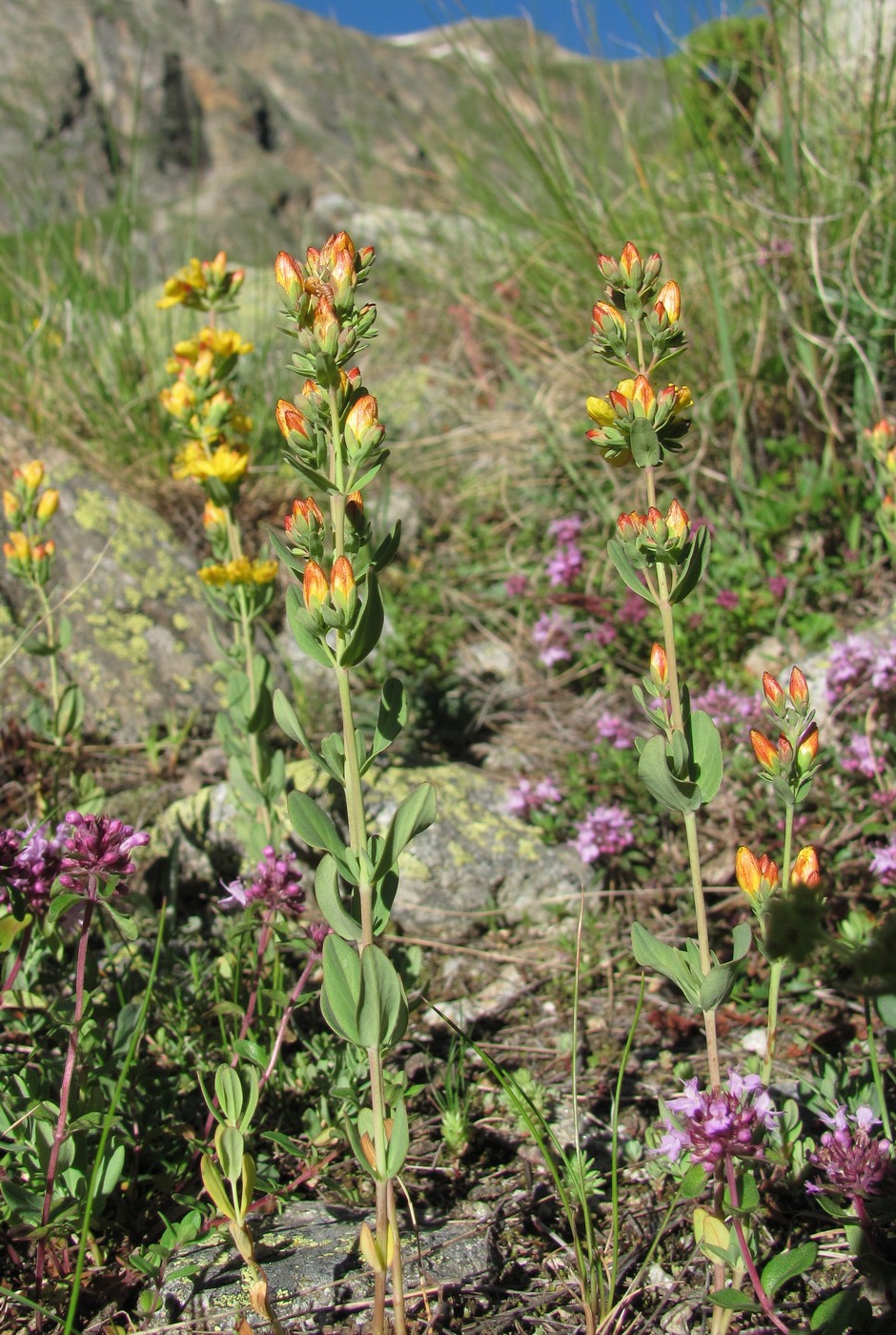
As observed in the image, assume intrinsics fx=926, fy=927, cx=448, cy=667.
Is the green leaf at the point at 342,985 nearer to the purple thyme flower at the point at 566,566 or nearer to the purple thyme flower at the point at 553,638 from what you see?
the purple thyme flower at the point at 553,638

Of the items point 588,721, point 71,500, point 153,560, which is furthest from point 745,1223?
point 71,500

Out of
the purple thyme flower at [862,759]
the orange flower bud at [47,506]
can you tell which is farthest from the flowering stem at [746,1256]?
the orange flower bud at [47,506]

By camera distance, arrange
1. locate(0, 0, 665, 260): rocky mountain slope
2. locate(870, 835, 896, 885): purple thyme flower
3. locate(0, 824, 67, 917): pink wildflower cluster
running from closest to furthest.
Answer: locate(0, 824, 67, 917): pink wildflower cluster
locate(870, 835, 896, 885): purple thyme flower
locate(0, 0, 665, 260): rocky mountain slope

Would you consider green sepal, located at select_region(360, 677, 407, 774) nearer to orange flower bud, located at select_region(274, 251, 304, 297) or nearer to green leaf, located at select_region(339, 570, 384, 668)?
green leaf, located at select_region(339, 570, 384, 668)

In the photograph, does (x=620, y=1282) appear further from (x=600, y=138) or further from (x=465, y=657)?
(x=600, y=138)

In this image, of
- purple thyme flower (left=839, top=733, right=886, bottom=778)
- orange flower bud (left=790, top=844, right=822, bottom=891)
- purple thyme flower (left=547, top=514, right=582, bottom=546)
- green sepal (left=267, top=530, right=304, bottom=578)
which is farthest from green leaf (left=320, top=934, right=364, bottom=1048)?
purple thyme flower (left=547, top=514, right=582, bottom=546)

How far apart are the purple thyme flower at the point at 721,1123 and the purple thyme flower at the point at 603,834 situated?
1.12m

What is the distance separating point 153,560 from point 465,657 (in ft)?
4.04

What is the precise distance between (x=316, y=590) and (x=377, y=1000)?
503 mm

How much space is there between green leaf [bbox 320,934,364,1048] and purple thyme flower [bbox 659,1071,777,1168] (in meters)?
0.42

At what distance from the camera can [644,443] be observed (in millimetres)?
1198

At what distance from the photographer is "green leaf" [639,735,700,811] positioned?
116 centimetres

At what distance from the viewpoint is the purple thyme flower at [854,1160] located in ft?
4.00

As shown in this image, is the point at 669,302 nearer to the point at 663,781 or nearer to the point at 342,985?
the point at 663,781
